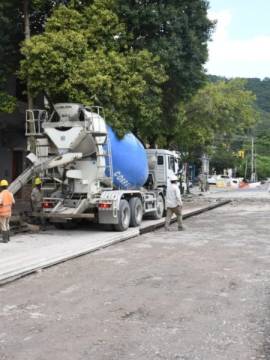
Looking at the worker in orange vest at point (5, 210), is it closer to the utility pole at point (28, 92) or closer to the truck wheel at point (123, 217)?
the utility pole at point (28, 92)

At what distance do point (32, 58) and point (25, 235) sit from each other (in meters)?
5.61

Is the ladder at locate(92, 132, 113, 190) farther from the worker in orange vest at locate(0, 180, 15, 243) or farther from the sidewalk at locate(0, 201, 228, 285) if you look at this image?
the worker in orange vest at locate(0, 180, 15, 243)

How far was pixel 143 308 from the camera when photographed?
7.23 m

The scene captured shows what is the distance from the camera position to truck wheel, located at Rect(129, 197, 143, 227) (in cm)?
1714

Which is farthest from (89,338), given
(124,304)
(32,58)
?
(32,58)

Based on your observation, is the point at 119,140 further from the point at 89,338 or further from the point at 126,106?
the point at 89,338

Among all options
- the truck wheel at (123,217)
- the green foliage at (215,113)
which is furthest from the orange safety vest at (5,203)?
the green foliage at (215,113)

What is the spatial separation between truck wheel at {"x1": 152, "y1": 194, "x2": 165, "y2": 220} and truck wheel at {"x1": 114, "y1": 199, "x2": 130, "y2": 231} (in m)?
3.63

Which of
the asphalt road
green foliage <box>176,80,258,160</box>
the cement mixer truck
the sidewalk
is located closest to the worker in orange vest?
the sidewalk

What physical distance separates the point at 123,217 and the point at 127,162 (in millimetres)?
1867

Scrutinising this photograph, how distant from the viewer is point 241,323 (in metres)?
6.52

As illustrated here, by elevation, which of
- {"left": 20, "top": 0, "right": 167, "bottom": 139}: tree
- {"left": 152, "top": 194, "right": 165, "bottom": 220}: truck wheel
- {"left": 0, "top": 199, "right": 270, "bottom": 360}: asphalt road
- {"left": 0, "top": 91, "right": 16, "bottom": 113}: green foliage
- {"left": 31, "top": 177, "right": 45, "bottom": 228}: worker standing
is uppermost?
{"left": 20, "top": 0, "right": 167, "bottom": 139}: tree

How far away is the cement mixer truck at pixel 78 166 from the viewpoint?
15.6 m

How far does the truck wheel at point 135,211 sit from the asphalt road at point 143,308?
4573 mm
